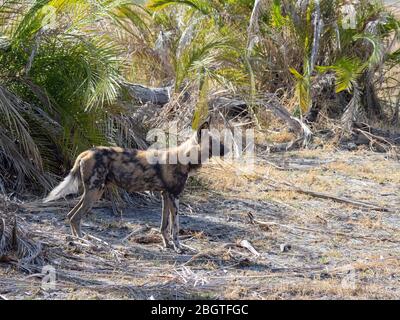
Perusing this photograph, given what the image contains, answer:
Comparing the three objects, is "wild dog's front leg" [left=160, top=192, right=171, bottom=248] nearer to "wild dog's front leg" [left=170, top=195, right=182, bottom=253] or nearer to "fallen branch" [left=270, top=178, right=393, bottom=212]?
"wild dog's front leg" [left=170, top=195, right=182, bottom=253]

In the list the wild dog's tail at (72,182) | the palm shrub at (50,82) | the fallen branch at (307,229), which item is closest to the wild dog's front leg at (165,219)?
the wild dog's tail at (72,182)

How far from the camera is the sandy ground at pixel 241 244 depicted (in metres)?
6.46

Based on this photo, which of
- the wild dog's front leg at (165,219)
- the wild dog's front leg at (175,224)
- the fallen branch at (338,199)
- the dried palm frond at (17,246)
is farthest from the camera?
the fallen branch at (338,199)

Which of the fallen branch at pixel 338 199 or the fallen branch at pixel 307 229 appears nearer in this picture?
the fallen branch at pixel 307 229

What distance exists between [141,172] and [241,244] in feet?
3.56

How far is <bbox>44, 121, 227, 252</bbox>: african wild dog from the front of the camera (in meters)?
7.66

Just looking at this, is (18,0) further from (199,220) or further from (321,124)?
(321,124)

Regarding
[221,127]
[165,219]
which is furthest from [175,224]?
[221,127]

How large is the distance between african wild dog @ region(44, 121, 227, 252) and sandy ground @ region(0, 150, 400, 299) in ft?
0.89

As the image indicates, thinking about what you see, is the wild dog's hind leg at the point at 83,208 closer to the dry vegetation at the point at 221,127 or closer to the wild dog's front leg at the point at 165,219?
the dry vegetation at the point at 221,127

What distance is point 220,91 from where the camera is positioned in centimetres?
1211

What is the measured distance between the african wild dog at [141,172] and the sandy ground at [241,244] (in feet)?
0.89

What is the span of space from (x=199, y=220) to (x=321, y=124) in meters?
4.88
